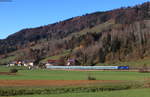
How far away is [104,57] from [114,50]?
10631 millimetres

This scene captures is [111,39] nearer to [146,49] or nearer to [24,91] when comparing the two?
[146,49]

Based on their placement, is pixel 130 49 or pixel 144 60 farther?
pixel 130 49

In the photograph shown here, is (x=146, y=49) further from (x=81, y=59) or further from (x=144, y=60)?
(x=81, y=59)

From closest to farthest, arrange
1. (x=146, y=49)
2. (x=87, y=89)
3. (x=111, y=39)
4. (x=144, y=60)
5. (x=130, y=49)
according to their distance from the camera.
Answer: (x=87, y=89), (x=144, y=60), (x=146, y=49), (x=130, y=49), (x=111, y=39)

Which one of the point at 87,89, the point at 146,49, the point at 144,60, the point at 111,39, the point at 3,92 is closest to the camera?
the point at 3,92

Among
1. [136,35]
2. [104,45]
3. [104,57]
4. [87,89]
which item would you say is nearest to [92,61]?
[104,57]

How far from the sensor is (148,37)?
18712cm

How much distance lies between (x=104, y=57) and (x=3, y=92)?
148 metres

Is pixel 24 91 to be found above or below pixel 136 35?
below

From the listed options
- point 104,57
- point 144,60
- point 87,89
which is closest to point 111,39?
point 104,57

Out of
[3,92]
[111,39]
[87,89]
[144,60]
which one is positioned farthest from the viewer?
[111,39]

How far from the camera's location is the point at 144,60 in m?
157

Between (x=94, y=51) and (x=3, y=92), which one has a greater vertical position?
(x=94, y=51)

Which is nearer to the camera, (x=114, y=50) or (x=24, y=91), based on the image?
(x=24, y=91)
